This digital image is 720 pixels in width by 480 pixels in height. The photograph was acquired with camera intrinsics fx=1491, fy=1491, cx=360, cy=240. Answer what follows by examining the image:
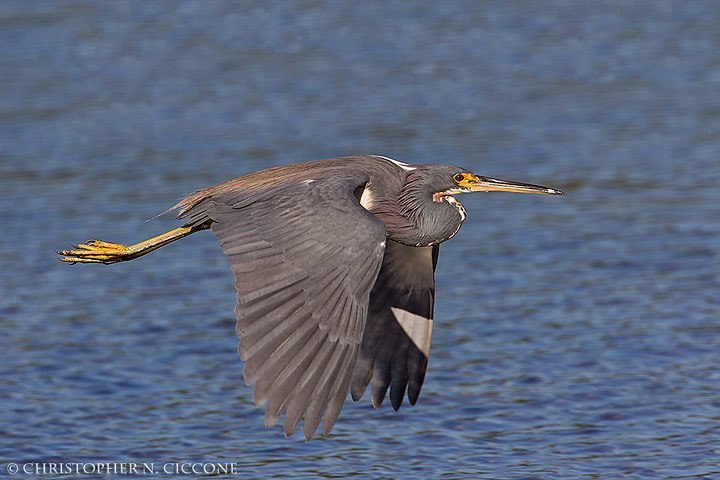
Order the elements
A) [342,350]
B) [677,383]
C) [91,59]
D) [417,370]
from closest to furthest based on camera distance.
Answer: [342,350], [417,370], [677,383], [91,59]

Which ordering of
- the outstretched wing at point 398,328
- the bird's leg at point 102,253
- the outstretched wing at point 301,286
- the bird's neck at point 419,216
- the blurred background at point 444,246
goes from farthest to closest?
the blurred background at point 444,246 < the bird's leg at point 102,253 < the outstretched wing at point 398,328 < the bird's neck at point 419,216 < the outstretched wing at point 301,286

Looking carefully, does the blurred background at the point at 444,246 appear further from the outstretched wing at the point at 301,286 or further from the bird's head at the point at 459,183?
the outstretched wing at the point at 301,286

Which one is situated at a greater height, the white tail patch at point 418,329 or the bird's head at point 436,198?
the bird's head at point 436,198

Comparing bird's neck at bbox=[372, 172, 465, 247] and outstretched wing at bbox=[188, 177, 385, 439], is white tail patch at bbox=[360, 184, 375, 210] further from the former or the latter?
outstretched wing at bbox=[188, 177, 385, 439]

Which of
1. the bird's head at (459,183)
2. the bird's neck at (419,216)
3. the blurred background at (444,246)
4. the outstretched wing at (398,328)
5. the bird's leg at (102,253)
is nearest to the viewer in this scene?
the bird's neck at (419,216)

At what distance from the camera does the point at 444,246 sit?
12.0m

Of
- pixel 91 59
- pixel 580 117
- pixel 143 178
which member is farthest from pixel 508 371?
pixel 91 59

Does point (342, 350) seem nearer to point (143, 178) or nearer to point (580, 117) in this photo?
point (143, 178)

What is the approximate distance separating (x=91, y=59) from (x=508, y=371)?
9076 mm

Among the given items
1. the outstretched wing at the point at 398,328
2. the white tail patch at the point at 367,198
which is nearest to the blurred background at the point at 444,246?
the outstretched wing at the point at 398,328

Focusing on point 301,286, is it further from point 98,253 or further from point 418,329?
point 98,253

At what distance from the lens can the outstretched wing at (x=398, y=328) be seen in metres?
7.93

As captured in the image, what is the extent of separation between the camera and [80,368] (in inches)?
384

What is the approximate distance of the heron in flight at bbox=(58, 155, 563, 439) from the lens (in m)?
6.05
